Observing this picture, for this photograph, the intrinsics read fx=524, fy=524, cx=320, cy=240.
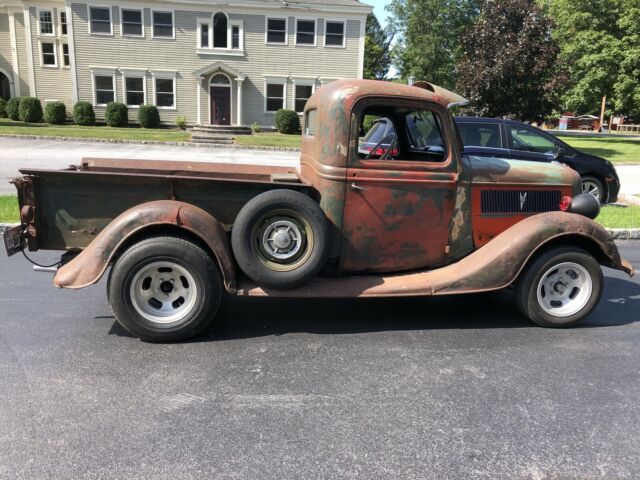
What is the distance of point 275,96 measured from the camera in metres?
28.6

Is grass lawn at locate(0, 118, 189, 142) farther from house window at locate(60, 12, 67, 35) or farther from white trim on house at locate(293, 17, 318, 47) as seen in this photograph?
white trim on house at locate(293, 17, 318, 47)

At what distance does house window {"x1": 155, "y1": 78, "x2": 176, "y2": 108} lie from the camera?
92.2ft

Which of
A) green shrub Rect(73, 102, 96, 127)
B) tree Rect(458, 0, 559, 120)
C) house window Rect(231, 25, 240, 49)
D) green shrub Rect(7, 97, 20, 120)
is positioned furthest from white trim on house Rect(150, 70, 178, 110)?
tree Rect(458, 0, 559, 120)

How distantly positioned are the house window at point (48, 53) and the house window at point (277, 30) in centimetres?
1213

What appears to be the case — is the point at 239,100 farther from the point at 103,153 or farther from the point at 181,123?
the point at 103,153

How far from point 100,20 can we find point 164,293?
90.2ft

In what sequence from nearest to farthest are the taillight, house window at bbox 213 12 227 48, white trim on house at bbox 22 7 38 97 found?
the taillight → house window at bbox 213 12 227 48 → white trim on house at bbox 22 7 38 97

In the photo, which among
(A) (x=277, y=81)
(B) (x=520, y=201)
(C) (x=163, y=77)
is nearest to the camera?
(B) (x=520, y=201)

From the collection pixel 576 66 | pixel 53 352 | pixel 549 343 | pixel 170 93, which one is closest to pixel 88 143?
pixel 170 93

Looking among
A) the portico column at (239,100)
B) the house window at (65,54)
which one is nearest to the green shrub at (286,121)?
the portico column at (239,100)

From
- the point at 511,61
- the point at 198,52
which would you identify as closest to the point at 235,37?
the point at 198,52

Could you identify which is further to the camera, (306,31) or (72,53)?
(306,31)

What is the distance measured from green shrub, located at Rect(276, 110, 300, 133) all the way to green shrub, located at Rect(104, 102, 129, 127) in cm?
808

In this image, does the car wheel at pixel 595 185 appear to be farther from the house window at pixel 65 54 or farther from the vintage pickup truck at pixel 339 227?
the house window at pixel 65 54
